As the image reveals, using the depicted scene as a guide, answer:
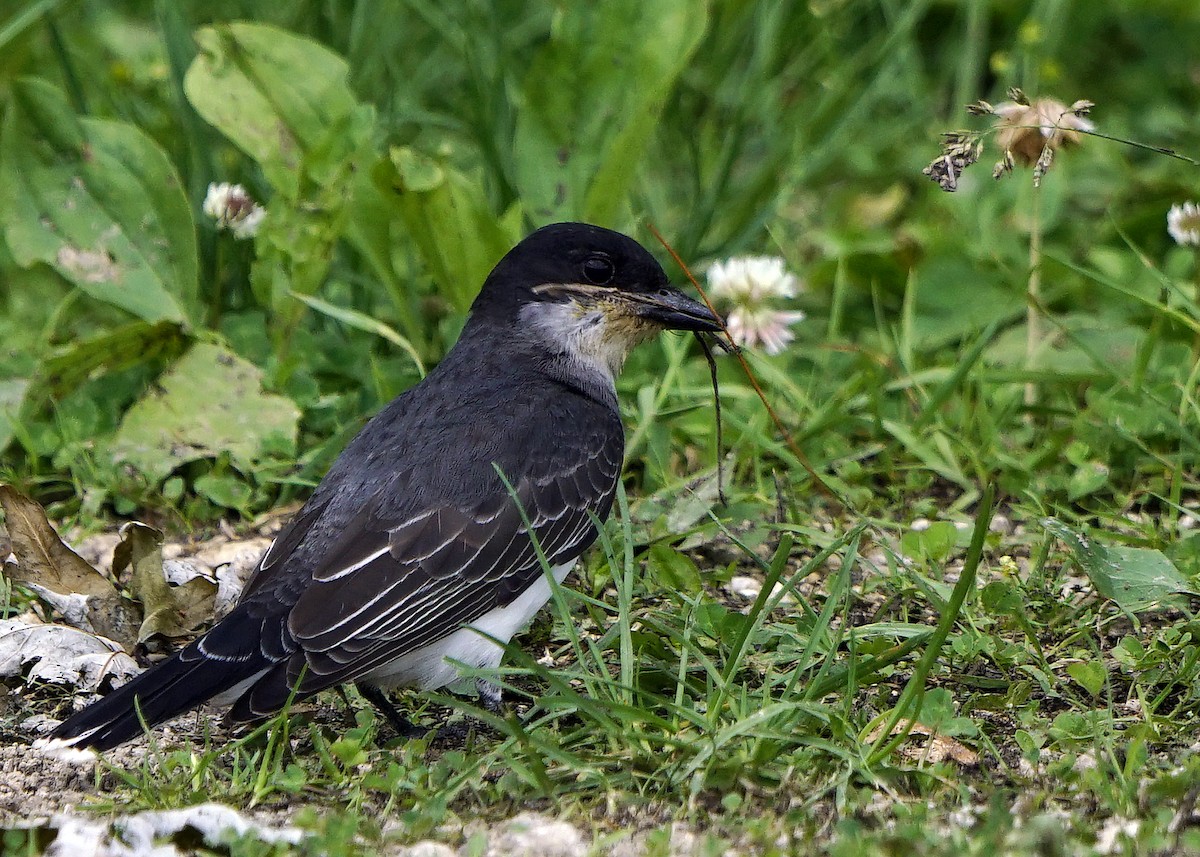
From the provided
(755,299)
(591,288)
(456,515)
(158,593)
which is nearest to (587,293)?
(591,288)

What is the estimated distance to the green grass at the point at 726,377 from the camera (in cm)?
350

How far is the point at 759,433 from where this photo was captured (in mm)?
5602

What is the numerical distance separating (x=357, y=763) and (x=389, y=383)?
100 inches

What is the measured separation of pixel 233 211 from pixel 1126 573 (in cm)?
404

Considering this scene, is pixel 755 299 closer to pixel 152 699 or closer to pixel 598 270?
pixel 598 270

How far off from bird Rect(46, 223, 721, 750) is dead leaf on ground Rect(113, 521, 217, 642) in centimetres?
51

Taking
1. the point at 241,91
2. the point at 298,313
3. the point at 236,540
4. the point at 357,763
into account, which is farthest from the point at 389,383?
the point at 357,763

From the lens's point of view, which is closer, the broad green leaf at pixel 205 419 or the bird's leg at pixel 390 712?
the bird's leg at pixel 390 712

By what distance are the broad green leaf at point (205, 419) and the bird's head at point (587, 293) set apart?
1.12m

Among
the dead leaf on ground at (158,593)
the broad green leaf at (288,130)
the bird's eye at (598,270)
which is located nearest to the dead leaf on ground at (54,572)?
the dead leaf on ground at (158,593)

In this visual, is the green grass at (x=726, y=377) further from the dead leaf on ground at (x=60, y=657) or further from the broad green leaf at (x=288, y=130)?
the dead leaf on ground at (x=60, y=657)

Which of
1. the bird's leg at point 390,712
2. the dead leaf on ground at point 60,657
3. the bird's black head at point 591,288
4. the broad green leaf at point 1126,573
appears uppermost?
the bird's black head at point 591,288

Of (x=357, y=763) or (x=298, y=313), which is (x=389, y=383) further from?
(x=357, y=763)

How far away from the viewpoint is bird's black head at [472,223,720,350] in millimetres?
5133
